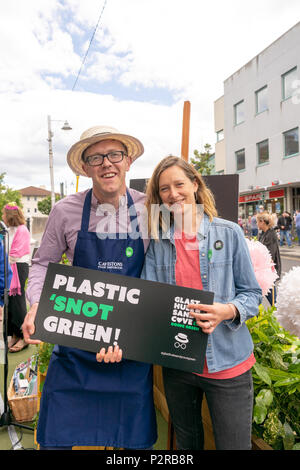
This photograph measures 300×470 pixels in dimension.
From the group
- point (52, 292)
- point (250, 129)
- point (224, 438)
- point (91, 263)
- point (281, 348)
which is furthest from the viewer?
point (250, 129)

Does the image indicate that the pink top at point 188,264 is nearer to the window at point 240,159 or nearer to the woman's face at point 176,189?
the woman's face at point 176,189

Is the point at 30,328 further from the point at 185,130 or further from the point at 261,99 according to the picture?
the point at 261,99

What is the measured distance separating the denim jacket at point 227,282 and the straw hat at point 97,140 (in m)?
0.56

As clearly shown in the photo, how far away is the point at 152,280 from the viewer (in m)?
1.49

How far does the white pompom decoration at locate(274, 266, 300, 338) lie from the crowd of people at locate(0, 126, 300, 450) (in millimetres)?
471

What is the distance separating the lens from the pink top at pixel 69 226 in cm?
165

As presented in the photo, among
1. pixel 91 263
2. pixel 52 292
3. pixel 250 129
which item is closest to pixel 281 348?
pixel 91 263

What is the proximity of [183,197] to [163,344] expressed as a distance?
600 millimetres

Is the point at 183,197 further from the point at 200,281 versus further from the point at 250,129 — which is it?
the point at 250,129

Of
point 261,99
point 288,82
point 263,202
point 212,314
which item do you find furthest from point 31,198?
point 212,314

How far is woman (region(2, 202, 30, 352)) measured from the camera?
4203 millimetres

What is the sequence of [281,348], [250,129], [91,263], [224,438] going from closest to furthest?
[224,438], [91,263], [281,348], [250,129]
